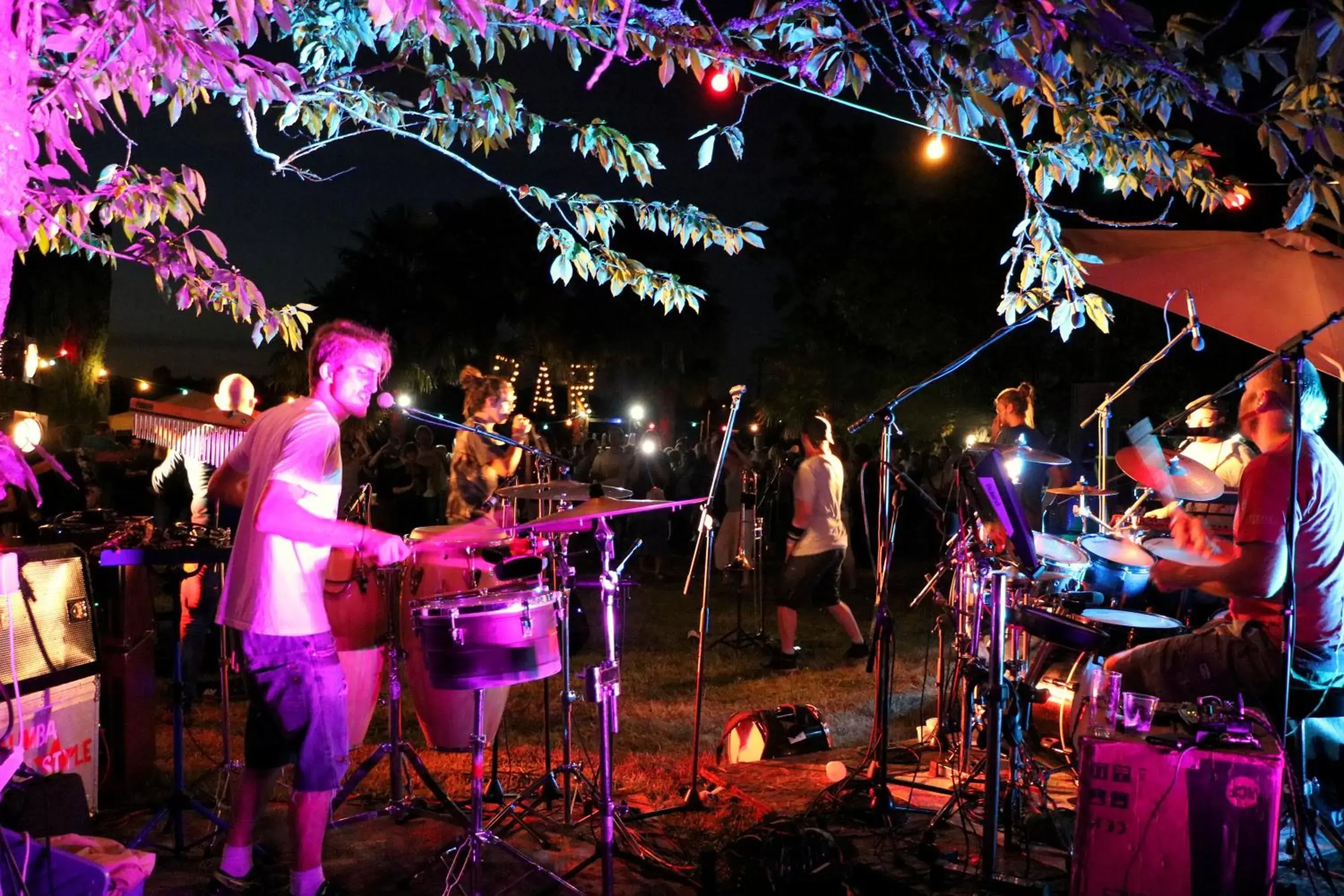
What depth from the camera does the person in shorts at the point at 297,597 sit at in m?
3.92

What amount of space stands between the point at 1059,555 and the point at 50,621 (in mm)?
5342

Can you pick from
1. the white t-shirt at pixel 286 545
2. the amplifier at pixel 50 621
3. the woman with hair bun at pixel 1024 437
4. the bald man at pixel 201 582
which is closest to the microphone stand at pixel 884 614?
the white t-shirt at pixel 286 545

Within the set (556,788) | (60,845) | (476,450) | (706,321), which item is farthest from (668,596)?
(706,321)

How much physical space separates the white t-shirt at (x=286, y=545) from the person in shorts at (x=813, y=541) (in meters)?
6.04

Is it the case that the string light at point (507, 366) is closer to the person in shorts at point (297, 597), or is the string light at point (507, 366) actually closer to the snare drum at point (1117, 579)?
the snare drum at point (1117, 579)

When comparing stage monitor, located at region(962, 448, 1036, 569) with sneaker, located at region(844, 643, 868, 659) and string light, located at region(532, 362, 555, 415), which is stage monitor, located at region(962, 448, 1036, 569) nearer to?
sneaker, located at region(844, 643, 868, 659)

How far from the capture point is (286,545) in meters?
3.98

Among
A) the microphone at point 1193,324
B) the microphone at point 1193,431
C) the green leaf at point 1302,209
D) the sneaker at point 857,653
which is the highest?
the green leaf at point 1302,209

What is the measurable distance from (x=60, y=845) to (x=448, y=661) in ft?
4.99

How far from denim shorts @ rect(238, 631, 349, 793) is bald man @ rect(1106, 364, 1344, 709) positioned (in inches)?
154

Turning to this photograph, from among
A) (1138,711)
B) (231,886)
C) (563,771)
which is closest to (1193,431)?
(1138,711)

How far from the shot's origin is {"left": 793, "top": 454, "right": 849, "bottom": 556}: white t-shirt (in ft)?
31.4

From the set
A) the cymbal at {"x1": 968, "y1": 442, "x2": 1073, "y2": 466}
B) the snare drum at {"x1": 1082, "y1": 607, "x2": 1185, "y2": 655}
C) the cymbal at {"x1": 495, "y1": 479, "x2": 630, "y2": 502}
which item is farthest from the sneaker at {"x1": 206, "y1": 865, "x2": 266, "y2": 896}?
the cymbal at {"x1": 968, "y1": 442, "x2": 1073, "y2": 466}

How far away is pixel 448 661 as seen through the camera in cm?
439
